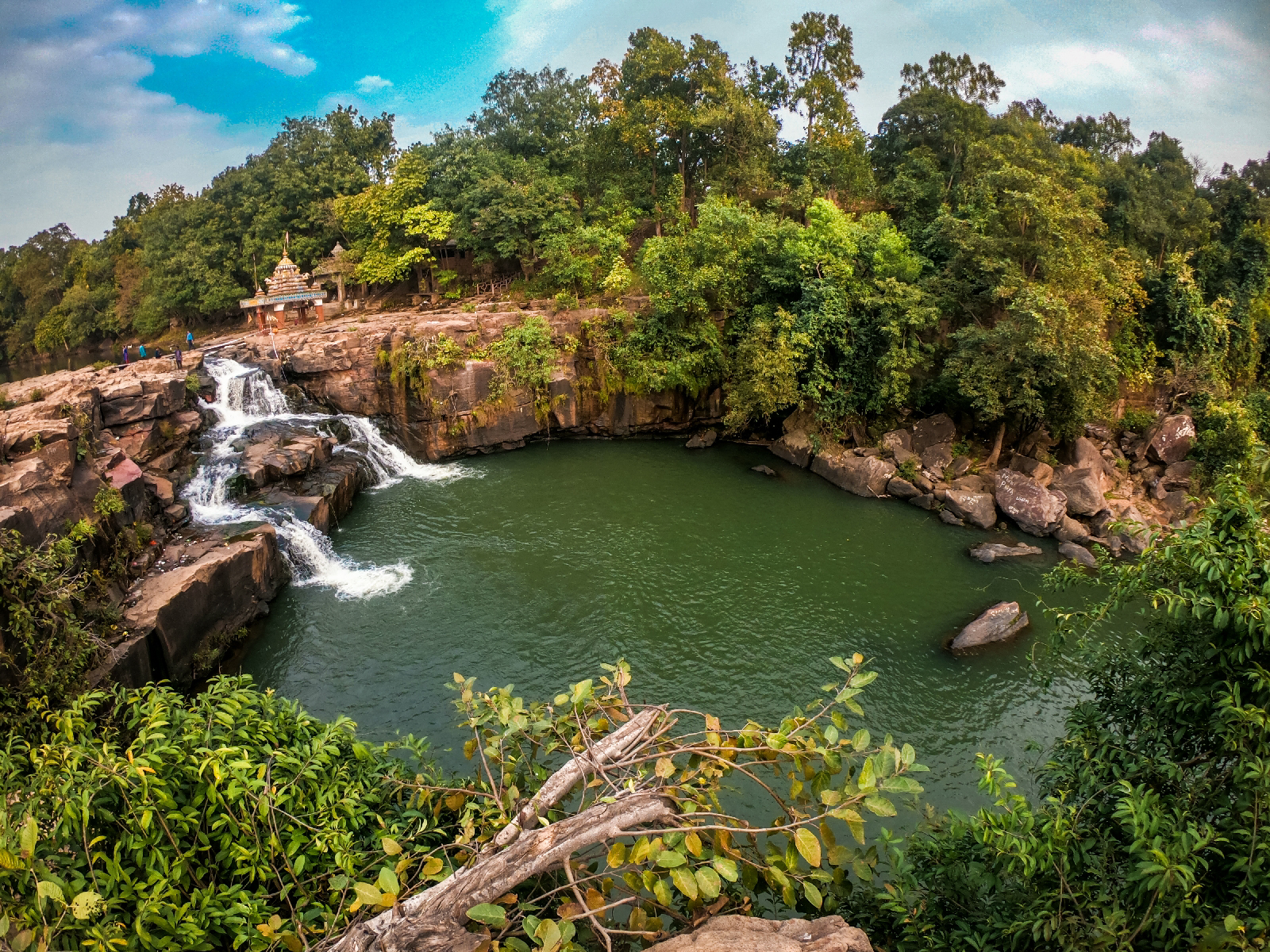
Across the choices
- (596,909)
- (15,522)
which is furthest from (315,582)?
(596,909)

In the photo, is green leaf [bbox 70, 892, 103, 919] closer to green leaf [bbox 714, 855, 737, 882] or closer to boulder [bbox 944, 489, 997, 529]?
green leaf [bbox 714, 855, 737, 882]

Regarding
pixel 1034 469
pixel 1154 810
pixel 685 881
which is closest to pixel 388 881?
pixel 685 881

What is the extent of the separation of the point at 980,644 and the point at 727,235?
53.7ft

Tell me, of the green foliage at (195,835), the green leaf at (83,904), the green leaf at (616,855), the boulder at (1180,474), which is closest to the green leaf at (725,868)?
the green leaf at (616,855)

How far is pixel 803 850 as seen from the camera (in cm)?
404

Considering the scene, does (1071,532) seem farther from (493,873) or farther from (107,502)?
(107,502)

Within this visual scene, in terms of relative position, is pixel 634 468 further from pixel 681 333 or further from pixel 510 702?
pixel 510 702

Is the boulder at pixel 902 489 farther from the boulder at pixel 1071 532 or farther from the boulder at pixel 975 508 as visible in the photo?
the boulder at pixel 1071 532

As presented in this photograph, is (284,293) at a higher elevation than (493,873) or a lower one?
higher

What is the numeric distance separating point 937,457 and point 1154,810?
18.3 metres

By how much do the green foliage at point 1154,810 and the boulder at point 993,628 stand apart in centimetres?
866

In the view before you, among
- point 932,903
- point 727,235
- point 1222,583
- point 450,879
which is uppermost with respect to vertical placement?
point 727,235

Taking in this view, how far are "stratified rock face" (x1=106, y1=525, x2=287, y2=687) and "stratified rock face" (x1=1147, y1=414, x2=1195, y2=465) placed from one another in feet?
86.1

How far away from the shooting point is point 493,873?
13.3 feet
